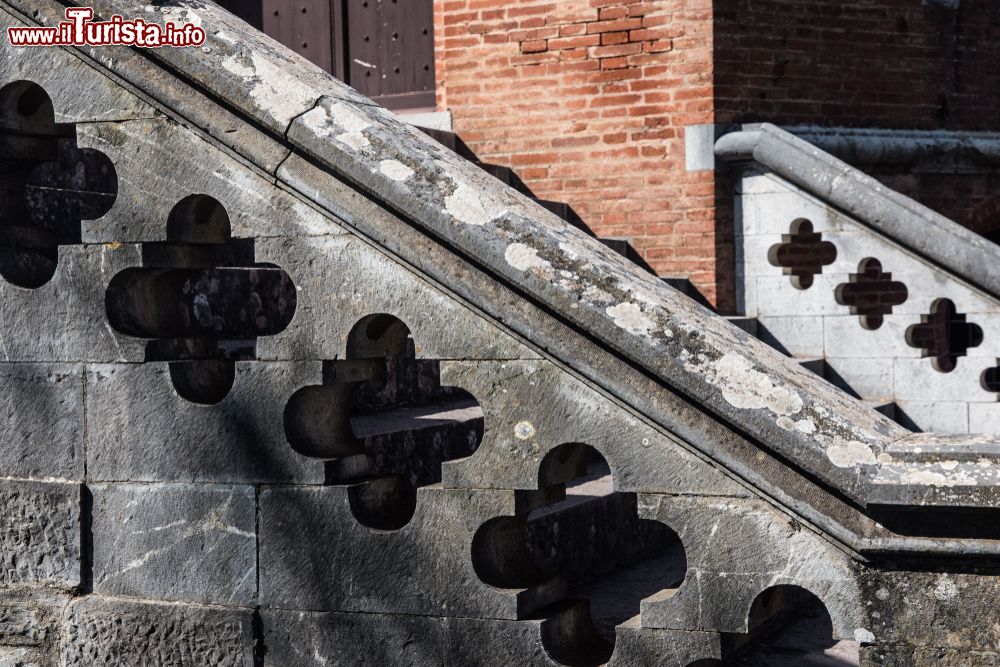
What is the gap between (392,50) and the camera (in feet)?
31.9

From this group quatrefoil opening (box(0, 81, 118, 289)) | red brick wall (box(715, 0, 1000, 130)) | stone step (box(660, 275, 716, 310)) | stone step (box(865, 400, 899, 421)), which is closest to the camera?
quatrefoil opening (box(0, 81, 118, 289))

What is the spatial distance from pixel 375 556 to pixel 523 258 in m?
0.90

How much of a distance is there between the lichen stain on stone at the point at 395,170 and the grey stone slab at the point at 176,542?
966 millimetres

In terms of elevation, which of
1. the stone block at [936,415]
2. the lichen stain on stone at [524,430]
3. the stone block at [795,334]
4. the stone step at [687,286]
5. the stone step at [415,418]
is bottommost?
the stone block at [936,415]

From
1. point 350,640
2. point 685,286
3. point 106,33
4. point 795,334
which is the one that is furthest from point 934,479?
point 685,286

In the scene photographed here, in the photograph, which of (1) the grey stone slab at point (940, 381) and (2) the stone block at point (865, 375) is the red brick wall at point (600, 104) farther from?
(1) the grey stone slab at point (940, 381)

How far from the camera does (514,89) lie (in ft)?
28.5

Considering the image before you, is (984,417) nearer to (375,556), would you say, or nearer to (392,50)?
(375,556)

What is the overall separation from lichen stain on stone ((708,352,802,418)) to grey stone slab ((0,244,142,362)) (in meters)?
1.70

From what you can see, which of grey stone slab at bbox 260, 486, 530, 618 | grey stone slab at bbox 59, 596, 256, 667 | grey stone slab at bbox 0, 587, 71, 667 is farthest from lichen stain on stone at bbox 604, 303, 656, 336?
grey stone slab at bbox 0, 587, 71, 667

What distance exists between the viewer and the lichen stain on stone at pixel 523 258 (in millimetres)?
3035

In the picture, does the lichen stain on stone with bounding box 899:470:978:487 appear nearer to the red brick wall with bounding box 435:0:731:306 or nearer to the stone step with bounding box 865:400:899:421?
the stone step with bounding box 865:400:899:421

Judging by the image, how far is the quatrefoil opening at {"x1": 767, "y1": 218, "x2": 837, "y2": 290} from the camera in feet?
25.0

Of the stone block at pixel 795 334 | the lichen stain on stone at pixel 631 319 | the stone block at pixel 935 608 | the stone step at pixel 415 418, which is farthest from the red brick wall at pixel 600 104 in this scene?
the stone block at pixel 935 608
